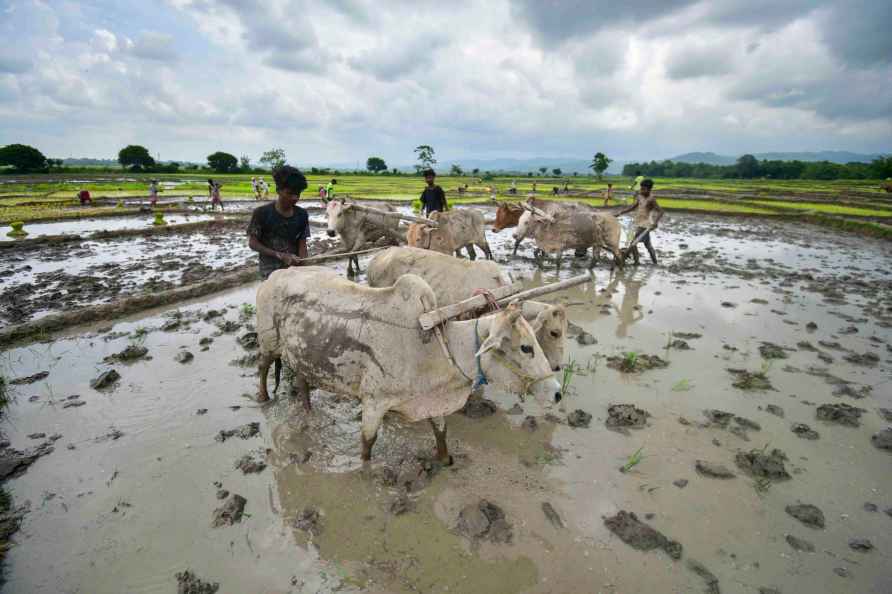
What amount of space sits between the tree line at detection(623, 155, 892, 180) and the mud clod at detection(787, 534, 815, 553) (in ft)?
262

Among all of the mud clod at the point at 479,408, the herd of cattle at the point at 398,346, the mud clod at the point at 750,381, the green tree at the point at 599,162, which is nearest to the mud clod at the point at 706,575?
the herd of cattle at the point at 398,346

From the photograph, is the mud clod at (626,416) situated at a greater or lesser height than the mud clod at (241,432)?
greater

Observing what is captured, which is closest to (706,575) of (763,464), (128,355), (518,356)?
(763,464)

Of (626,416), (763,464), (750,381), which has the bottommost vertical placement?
(763,464)

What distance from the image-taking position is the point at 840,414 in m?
5.29

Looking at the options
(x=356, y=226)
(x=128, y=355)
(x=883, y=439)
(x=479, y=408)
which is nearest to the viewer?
(x=883, y=439)

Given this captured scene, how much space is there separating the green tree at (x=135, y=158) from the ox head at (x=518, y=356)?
320 feet

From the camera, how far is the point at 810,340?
24.6 feet

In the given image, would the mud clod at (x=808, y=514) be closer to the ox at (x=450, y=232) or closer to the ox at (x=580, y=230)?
the ox at (x=450, y=232)

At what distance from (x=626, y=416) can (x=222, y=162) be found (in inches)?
3593

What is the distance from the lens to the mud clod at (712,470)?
446 centimetres

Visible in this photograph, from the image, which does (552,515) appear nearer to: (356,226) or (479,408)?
(479,408)

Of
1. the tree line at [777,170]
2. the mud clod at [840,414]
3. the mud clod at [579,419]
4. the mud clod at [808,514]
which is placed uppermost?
the tree line at [777,170]

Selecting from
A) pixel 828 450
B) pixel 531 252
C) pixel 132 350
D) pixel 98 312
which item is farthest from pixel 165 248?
pixel 828 450
